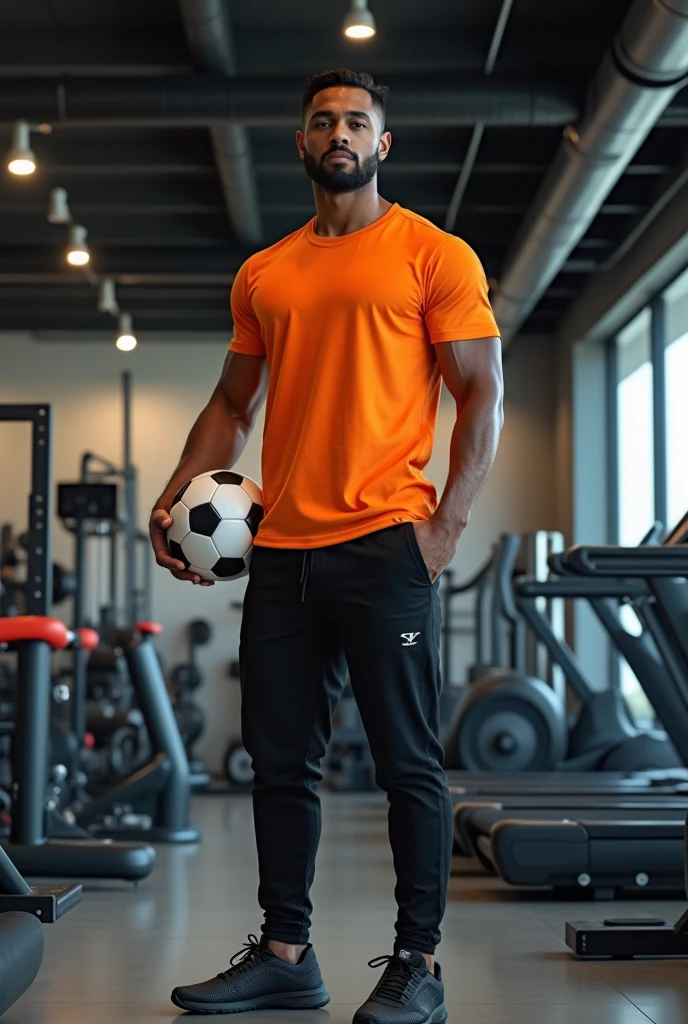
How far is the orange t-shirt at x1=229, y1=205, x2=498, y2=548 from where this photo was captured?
2.21 meters

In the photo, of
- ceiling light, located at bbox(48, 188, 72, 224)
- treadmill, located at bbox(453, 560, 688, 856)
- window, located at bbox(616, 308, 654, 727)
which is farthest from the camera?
window, located at bbox(616, 308, 654, 727)

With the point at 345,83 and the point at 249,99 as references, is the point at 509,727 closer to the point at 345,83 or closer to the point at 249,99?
the point at 249,99

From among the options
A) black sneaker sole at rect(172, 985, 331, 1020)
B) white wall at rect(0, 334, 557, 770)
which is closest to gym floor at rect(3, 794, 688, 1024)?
black sneaker sole at rect(172, 985, 331, 1020)

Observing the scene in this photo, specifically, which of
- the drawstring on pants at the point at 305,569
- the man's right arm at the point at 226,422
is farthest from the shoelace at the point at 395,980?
the man's right arm at the point at 226,422

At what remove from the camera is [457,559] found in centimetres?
1050

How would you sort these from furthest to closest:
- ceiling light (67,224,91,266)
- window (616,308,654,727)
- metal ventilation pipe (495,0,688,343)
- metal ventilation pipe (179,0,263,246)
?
window (616,308,654,727), ceiling light (67,224,91,266), metal ventilation pipe (179,0,263,246), metal ventilation pipe (495,0,688,343)

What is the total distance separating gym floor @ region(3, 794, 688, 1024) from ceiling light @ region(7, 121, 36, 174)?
3.29 m

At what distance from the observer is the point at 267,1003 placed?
2250 mm

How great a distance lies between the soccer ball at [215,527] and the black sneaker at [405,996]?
27.8 inches

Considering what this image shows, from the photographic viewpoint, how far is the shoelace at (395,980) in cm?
210

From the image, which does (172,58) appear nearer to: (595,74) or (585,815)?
(595,74)

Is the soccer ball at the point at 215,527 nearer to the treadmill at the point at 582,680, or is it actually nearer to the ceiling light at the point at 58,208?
the treadmill at the point at 582,680

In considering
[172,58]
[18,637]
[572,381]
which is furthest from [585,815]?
[572,381]

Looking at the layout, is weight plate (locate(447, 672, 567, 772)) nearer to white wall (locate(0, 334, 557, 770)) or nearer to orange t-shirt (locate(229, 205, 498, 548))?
orange t-shirt (locate(229, 205, 498, 548))
